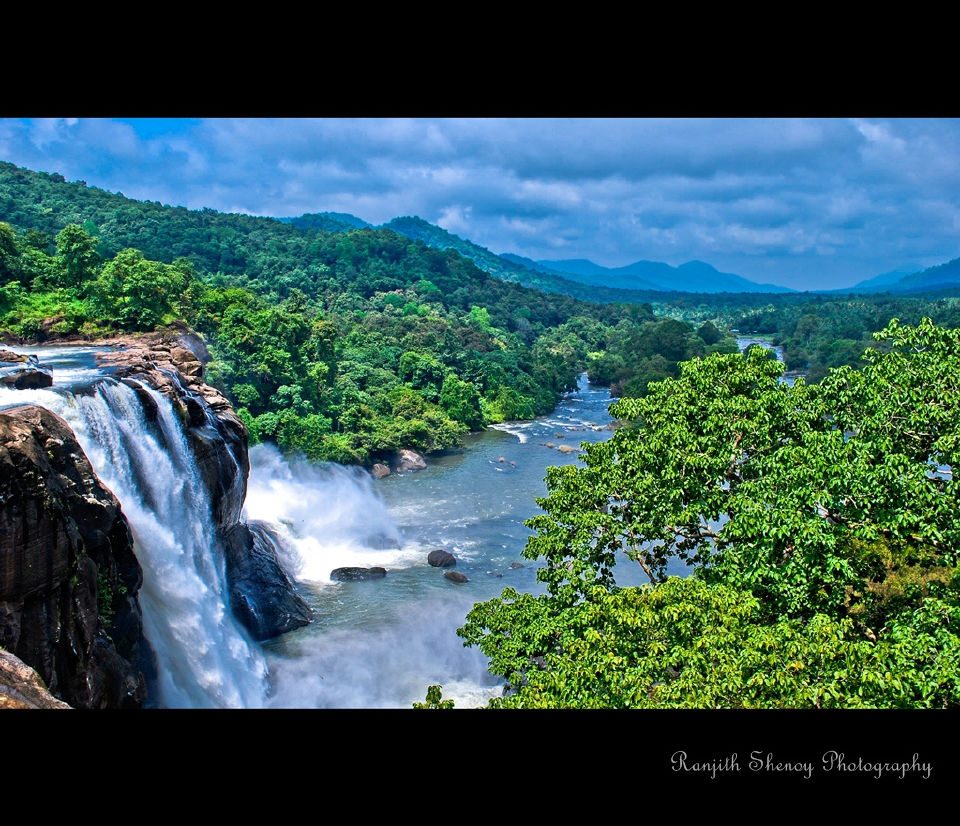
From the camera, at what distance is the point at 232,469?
14523 millimetres

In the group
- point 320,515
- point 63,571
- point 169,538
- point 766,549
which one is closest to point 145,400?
point 169,538

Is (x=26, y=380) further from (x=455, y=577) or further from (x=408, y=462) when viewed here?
(x=408, y=462)

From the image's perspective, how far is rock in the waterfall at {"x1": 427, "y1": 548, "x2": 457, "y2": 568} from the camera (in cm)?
1938

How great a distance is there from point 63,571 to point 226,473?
20.9 ft

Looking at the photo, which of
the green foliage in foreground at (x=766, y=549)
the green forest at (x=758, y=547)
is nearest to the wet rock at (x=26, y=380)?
the green forest at (x=758, y=547)

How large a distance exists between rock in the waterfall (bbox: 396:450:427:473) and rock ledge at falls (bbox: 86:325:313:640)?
42.7ft

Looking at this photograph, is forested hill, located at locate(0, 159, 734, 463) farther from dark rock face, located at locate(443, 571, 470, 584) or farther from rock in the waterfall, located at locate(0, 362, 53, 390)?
dark rock face, located at locate(443, 571, 470, 584)

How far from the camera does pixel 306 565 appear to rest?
63.0ft

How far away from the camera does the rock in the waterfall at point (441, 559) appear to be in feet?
63.6

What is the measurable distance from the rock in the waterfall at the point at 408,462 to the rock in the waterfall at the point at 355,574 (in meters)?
10.8
